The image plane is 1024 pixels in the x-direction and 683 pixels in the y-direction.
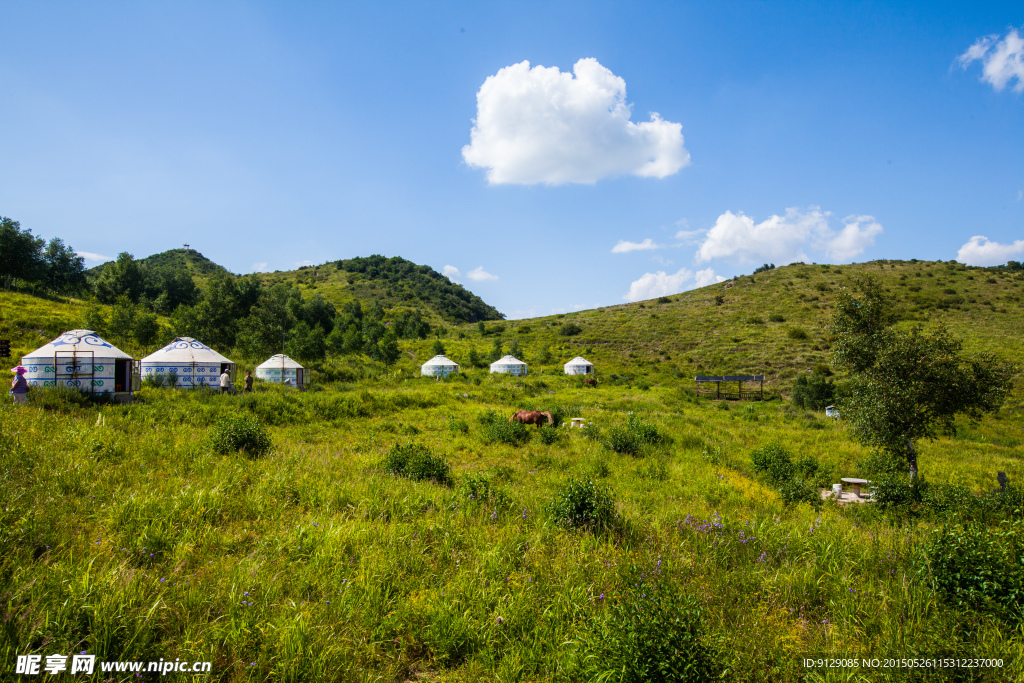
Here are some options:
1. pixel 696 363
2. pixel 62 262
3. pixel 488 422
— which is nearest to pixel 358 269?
pixel 62 262

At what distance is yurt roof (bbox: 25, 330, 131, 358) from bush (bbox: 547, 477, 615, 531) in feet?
74.9

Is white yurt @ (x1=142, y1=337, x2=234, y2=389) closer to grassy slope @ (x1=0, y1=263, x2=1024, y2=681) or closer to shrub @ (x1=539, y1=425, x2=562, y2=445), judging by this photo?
grassy slope @ (x1=0, y1=263, x2=1024, y2=681)

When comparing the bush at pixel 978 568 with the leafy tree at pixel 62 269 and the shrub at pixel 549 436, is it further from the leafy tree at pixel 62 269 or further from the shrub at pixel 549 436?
the leafy tree at pixel 62 269

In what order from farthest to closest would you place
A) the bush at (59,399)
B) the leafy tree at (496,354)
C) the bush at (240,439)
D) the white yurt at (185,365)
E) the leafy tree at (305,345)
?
the leafy tree at (496,354), the leafy tree at (305,345), the white yurt at (185,365), the bush at (59,399), the bush at (240,439)

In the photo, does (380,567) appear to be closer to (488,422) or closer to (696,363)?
(488,422)

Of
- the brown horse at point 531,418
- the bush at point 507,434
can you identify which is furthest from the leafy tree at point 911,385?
the brown horse at point 531,418

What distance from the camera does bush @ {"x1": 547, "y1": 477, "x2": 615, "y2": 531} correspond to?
5323 mm

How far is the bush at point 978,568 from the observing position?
11.8 feet

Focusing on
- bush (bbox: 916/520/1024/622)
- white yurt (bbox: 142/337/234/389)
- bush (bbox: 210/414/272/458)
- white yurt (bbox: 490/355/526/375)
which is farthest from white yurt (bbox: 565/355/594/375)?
bush (bbox: 916/520/1024/622)

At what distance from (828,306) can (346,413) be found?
7579 cm

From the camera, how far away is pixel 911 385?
462 inches

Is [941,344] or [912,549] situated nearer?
[912,549]

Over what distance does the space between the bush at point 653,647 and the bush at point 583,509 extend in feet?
7.16

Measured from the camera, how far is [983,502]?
26.2ft
